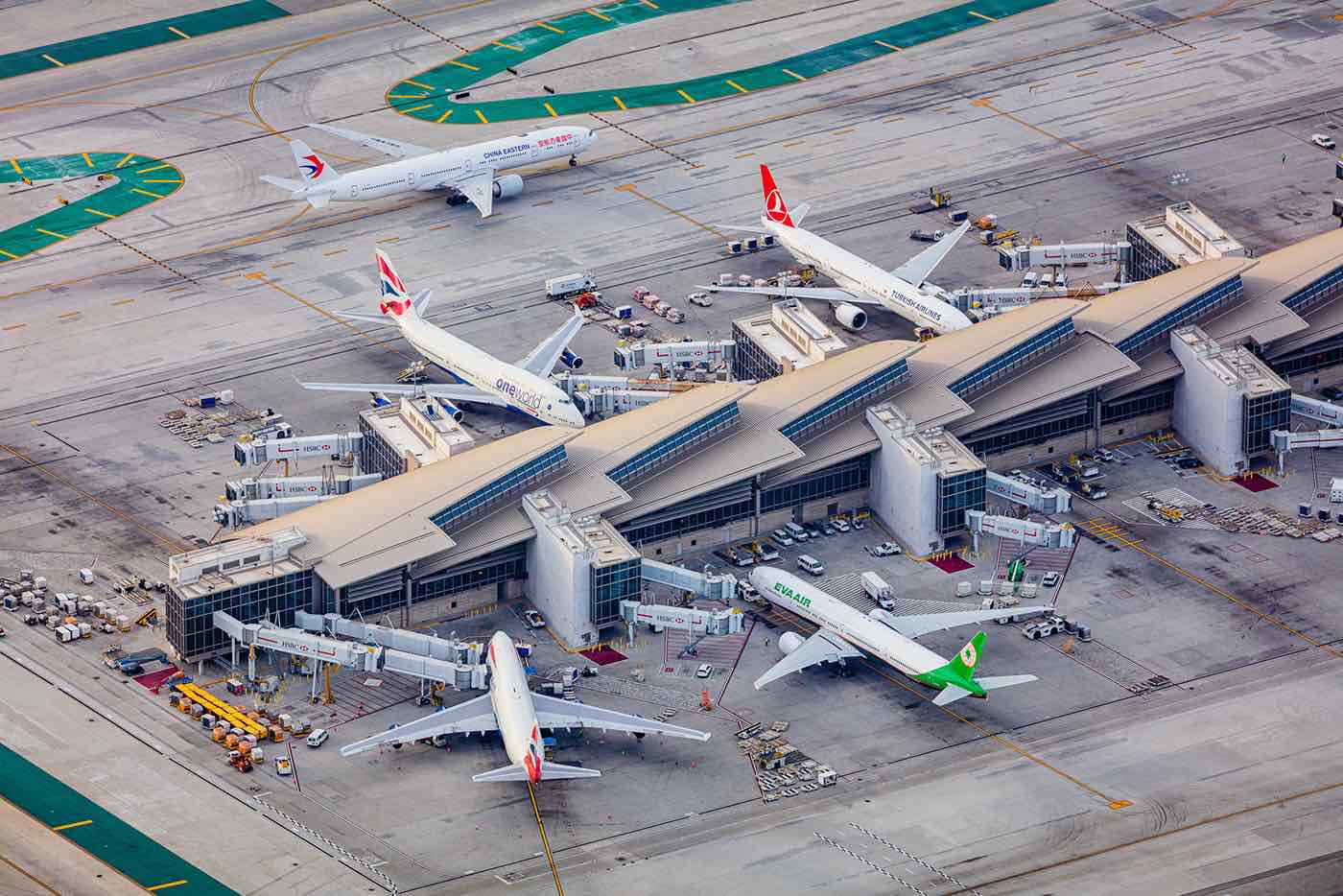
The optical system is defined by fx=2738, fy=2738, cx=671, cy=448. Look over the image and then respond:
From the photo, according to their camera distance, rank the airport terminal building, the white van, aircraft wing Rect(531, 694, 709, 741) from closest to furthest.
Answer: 1. aircraft wing Rect(531, 694, 709, 741)
2. the airport terminal building
3. the white van

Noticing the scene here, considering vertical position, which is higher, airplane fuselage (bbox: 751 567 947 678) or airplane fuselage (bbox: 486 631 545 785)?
airplane fuselage (bbox: 486 631 545 785)

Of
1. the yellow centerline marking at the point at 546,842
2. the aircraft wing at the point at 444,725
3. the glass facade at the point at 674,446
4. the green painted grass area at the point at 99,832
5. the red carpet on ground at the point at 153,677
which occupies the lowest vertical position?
the yellow centerline marking at the point at 546,842

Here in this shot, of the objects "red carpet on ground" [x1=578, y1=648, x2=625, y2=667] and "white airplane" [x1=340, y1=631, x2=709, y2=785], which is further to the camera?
"red carpet on ground" [x1=578, y1=648, x2=625, y2=667]

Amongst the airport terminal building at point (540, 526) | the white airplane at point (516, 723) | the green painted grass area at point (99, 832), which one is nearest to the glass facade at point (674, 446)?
→ the airport terminal building at point (540, 526)

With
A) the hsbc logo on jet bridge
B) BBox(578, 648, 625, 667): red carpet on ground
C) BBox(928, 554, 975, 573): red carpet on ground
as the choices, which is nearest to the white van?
the hsbc logo on jet bridge

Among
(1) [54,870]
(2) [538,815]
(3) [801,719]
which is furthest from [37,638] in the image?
(3) [801,719]

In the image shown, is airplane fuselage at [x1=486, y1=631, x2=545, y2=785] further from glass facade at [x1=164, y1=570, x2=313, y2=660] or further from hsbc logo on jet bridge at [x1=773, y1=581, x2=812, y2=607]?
hsbc logo on jet bridge at [x1=773, y1=581, x2=812, y2=607]

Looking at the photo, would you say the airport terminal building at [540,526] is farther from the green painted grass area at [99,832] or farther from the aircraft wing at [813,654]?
the green painted grass area at [99,832]
